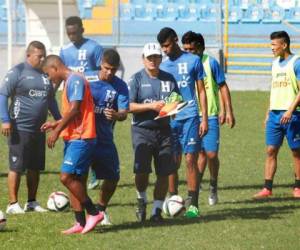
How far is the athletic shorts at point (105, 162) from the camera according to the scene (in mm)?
10594

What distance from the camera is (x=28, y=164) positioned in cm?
1217

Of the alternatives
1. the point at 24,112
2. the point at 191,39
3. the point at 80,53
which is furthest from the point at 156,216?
the point at 80,53

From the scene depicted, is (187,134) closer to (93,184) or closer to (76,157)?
(76,157)

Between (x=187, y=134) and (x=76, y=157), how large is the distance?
6.33ft

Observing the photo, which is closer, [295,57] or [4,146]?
[295,57]

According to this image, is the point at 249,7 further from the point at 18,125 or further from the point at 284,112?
the point at 18,125

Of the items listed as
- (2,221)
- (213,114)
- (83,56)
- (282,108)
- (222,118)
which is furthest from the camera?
(83,56)

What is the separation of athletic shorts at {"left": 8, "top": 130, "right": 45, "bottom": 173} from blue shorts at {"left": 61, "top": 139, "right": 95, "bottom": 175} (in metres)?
1.95

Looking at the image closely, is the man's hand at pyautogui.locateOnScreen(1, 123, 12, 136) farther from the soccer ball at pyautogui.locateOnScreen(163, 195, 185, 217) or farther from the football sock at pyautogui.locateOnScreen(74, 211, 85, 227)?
the soccer ball at pyautogui.locateOnScreen(163, 195, 185, 217)

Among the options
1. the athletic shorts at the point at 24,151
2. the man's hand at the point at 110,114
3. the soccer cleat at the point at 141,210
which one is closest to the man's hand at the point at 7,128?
the athletic shorts at the point at 24,151

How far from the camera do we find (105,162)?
418 inches

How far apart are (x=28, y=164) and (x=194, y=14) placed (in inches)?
878

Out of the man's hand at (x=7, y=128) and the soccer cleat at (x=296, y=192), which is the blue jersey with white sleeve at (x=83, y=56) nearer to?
the man's hand at (x=7, y=128)

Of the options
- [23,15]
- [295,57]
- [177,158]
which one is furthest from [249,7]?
[177,158]
